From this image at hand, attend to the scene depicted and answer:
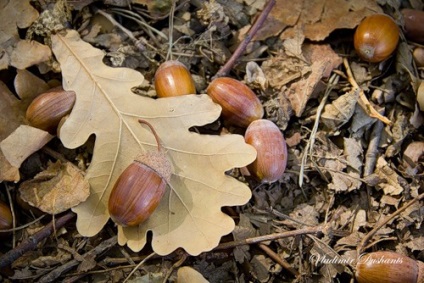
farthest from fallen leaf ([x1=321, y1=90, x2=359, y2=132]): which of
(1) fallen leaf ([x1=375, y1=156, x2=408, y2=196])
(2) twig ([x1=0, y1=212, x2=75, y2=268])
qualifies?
(2) twig ([x1=0, y1=212, x2=75, y2=268])

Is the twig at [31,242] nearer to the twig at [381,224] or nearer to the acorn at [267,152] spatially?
the acorn at [267,152]

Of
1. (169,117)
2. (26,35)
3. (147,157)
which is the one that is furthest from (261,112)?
(26,35)

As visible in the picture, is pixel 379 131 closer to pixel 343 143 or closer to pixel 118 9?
pixel 343 143

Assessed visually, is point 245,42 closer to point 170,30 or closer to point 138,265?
point 170,30

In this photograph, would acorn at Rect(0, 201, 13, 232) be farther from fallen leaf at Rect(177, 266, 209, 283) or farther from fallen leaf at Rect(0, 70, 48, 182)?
fallen leaf at Rect(177, 266, 209, 283)

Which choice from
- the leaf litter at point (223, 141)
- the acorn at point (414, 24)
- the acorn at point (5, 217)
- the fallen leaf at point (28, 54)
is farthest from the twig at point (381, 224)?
the fallen leaf at point (28, 54)

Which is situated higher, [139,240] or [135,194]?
[135,194]
